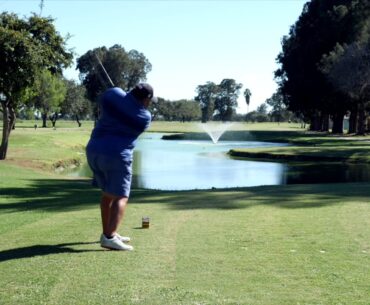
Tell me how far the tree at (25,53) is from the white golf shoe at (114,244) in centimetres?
2150

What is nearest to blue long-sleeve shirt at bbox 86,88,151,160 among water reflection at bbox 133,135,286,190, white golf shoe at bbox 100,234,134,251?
white golf shoe at bbox 100,234,134,251

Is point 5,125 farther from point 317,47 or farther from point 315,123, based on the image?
point 315,123

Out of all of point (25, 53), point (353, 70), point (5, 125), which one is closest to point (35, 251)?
point (25, 53)

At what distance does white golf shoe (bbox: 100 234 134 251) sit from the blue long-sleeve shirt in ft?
3.40

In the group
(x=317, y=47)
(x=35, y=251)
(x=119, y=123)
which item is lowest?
(x=35, y=251)

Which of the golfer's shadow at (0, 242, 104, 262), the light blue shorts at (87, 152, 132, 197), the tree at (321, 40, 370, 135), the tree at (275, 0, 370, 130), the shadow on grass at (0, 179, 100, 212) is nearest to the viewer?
the golfer's shadow at (0, 242, 104, 262)

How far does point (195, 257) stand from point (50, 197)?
400 inches

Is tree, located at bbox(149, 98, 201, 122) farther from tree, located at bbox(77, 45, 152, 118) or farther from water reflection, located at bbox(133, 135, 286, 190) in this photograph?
water reflection, located at bbox(133, 135, 286, 190)

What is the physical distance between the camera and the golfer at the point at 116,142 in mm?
6969

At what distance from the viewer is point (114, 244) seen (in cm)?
701

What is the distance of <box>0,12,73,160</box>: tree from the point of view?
27.0 meters

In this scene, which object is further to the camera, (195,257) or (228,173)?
(228,173)

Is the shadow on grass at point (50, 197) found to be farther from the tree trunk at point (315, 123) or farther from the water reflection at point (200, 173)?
the tree trunk at point (315, 123)

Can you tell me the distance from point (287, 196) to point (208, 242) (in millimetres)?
7376
